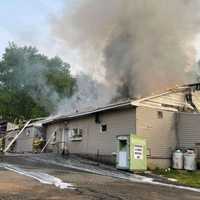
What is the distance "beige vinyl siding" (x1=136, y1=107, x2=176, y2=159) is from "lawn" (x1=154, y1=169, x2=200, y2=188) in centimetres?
124

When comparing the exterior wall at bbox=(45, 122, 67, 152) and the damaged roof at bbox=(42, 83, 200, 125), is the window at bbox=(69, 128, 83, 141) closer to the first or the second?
the damaged roof at bbox=(42, 83, 200, 125)

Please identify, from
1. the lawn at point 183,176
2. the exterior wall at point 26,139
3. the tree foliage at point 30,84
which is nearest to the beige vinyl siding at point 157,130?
the lawn at point 183,176

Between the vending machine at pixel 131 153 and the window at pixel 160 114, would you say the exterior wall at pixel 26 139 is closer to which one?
the window at pixel 160 114

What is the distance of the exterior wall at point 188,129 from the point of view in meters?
16.4

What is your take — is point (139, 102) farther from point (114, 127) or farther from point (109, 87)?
point (109, 87)

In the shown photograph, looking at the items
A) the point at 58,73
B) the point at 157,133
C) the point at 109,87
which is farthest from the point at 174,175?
the point at 58,73

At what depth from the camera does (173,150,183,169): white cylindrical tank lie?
15.9 meters

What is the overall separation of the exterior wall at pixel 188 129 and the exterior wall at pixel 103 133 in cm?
264

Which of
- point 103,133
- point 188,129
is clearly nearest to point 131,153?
point 103,133

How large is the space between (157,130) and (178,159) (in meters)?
1.71

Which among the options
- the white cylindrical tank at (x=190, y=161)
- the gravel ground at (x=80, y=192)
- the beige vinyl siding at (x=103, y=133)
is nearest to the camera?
the gravel ground at (x=80, y=192)

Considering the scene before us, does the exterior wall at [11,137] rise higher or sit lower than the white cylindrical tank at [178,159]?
higher

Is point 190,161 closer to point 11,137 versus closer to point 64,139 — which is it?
point 64,139

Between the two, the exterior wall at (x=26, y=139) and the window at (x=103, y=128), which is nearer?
the window at (x=103, y=128)
